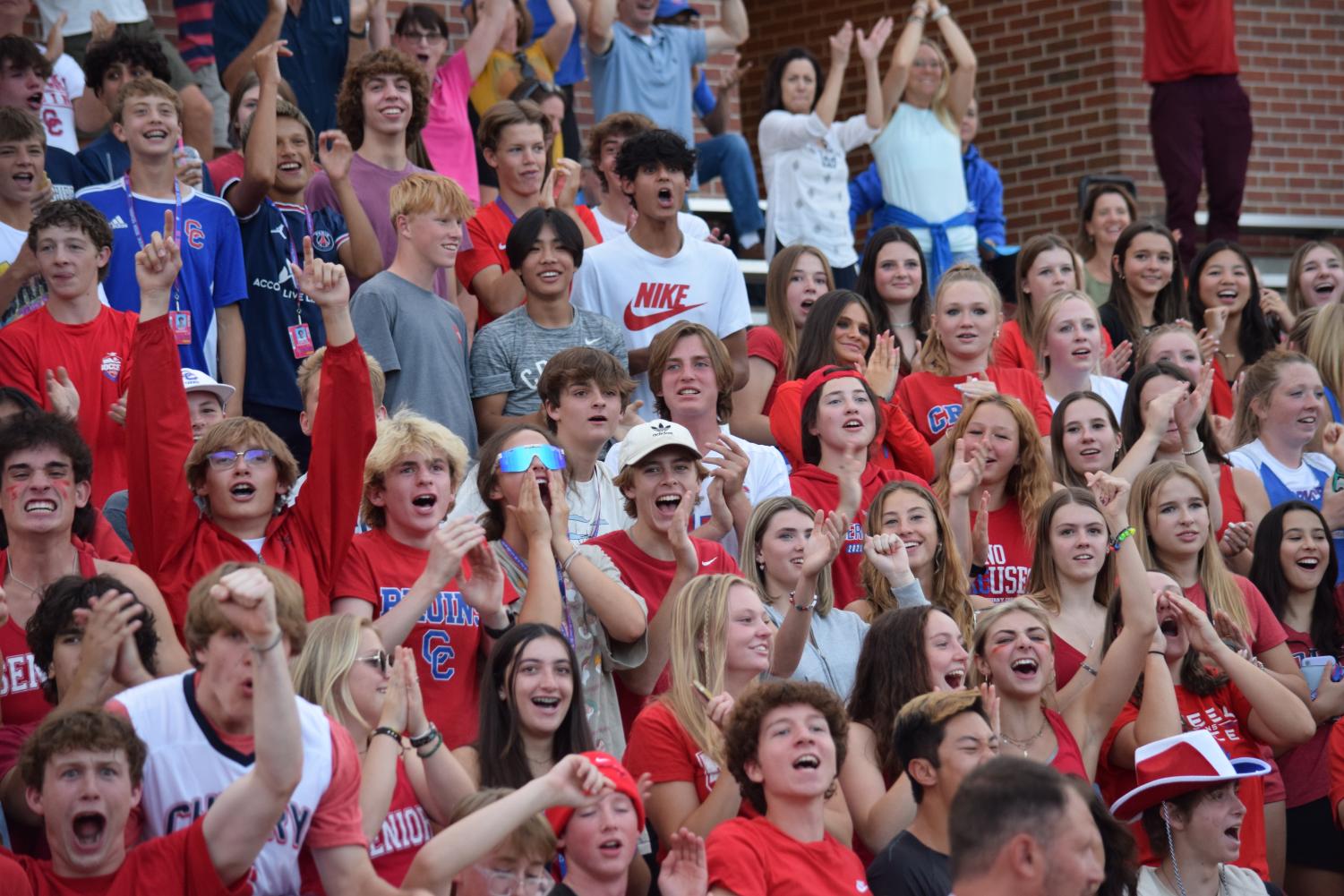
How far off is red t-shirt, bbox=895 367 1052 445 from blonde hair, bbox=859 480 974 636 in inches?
47.8

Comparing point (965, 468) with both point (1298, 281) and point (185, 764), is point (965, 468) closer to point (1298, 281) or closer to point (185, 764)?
point (185, 764)

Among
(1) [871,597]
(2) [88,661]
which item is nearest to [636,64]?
(1) [871,597]

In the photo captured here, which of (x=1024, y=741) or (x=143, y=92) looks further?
(x=143, y=92)

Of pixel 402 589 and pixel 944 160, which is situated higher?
pixel 944 160

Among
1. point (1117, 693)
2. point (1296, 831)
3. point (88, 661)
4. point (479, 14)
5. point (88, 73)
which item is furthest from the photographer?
point (479, 14)

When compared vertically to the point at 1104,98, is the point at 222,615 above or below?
below

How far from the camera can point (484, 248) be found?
A: 8508mm

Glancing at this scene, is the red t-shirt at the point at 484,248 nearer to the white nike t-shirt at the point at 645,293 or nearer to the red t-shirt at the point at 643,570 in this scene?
the white nike t-shirt at the point at 645,293

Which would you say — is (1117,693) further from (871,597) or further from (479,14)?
(479,14)

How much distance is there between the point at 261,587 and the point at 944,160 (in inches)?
306


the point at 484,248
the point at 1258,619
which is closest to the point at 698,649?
the point at 1258,619

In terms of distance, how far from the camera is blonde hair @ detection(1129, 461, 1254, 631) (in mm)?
7074

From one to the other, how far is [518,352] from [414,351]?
444 millimetres

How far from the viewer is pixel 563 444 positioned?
22.3 ft
